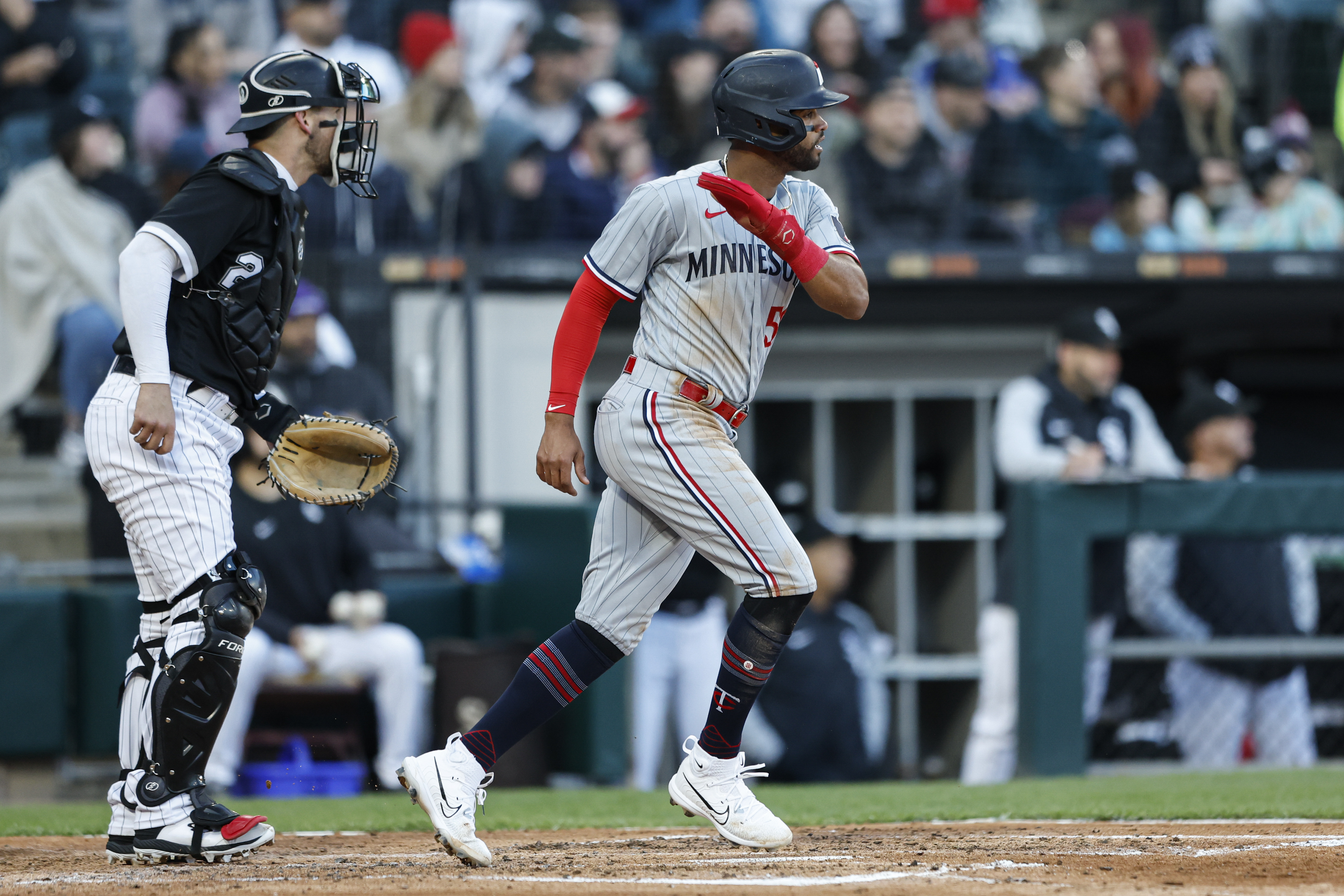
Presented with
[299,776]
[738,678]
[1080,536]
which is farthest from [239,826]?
[1080,536]

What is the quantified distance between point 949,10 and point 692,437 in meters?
6.96

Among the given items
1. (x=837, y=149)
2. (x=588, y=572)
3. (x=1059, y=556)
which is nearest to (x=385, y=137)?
(x=837, y=149)

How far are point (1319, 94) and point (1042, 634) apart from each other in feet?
17.4

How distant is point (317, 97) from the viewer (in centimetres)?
370

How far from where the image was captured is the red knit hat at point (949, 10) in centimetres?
975

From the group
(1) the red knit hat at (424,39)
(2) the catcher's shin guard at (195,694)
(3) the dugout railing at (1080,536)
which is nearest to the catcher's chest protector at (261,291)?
(2) the catcher's shin guard at (195,694)

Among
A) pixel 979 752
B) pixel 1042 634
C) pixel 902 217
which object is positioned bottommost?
pixel 979 752

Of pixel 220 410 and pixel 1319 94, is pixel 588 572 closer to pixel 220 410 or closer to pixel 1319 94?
pixel 220 410

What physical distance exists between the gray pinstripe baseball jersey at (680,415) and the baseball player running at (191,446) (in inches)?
29.9

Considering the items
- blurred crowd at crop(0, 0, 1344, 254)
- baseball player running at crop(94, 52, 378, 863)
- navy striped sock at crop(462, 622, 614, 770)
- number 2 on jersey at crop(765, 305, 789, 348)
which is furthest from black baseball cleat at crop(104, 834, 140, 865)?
blurred crowd at crop(0, 0, 1344, 254)

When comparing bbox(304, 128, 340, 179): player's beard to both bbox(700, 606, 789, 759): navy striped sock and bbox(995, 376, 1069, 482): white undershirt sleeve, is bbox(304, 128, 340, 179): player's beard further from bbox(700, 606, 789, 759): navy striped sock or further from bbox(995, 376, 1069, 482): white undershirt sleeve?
bbox(995, 376, 1069, 482): white undershirt sleeve

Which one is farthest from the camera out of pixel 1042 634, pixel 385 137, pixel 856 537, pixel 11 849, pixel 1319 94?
pixel 1319 94

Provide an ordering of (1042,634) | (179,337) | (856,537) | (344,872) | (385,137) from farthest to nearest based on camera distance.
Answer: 1. (856,537)
2. (385,137)
3. (1042,634)
4. (179,337)
5. (344,872)

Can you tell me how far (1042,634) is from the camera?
247 inches
